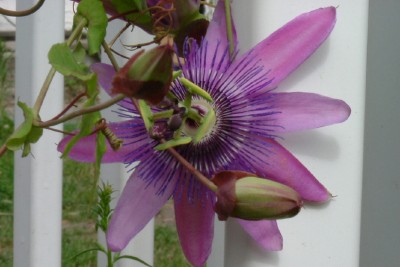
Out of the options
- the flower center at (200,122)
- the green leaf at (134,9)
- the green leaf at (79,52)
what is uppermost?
the green leaf at (134,9)

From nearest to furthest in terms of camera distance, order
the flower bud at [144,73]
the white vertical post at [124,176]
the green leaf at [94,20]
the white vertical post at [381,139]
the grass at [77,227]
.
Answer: the flower bud at [144,73]
the green leaf at [94,20]
the white vertical post at [381,139]
the white vertical post at [124,176]
the grass at [77,227]

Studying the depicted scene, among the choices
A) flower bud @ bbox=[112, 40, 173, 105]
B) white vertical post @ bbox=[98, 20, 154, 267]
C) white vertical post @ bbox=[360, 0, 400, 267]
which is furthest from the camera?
white vertical post @ bbox=[98, 20, 154, 267]

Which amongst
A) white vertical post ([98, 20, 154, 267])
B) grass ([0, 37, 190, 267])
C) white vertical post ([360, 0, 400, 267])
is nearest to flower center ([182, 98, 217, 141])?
white vertical post ([360, 0, 400, 267])

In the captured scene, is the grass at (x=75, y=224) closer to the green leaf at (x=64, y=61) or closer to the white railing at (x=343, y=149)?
the white railing at (x=343, y=149)

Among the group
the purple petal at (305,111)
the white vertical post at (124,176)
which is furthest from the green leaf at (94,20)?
the white vertical post at (124,176)

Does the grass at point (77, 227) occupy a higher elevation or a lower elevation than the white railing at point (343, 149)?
lower

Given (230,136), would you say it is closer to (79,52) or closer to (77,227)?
(79,52)

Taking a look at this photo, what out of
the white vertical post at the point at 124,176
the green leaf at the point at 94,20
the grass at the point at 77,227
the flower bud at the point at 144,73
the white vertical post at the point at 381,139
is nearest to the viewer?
the flower bud at the point at 144,73

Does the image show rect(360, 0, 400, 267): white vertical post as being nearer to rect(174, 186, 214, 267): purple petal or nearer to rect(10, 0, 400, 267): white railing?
rect(10, 0, 400, 267): white railing
